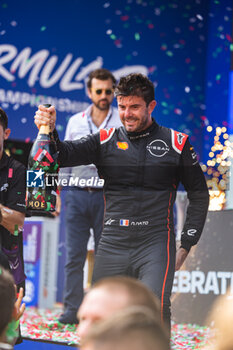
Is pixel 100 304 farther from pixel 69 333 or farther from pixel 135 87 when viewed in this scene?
pixel 69 333

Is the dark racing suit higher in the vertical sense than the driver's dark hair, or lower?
lower

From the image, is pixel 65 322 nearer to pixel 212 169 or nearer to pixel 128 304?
pixel 212 169

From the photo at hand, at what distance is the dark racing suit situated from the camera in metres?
3.51

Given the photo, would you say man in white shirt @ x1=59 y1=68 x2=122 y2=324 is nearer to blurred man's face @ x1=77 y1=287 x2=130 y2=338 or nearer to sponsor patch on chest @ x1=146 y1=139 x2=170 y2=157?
sponsor patch on chest @ x1=146 y1=139 x2=170 y2=157

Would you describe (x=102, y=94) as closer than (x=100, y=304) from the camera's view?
No

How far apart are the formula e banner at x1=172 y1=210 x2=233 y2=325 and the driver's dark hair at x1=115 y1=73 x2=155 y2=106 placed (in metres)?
1.52

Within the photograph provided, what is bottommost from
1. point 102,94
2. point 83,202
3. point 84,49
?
point 83,202

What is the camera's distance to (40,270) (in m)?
6.96

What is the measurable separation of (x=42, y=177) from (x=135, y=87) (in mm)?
691

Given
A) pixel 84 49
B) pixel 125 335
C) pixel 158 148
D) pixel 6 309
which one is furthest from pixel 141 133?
pixel 84 49

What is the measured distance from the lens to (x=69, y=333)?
15.5 ft

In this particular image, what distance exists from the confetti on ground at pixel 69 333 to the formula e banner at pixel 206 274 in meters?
0.13

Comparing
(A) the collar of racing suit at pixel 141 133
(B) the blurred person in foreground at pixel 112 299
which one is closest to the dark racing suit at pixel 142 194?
(A) the collar of racing suit at pixel 141 133

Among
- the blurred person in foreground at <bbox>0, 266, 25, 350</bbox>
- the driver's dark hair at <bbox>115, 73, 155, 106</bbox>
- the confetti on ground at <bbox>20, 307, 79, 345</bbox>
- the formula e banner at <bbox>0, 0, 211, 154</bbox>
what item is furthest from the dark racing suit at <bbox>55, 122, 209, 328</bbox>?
the formula e banner at <bbox>0, 0, 211, 154</bbox>
